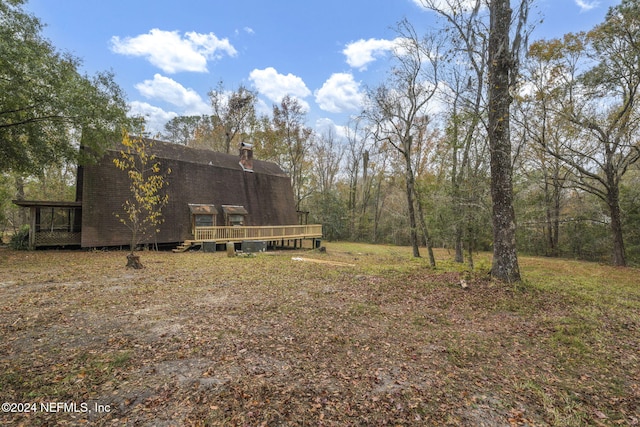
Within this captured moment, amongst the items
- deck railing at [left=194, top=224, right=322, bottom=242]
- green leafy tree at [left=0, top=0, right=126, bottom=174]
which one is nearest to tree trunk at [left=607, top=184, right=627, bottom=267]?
deck railing at [left=194, top=224, right=322, bottom=242]

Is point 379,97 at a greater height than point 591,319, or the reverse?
point 379,97

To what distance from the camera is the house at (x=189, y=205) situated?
1438 centimetres

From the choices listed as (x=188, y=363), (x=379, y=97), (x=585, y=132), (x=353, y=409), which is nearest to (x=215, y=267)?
(x=188, y=363)

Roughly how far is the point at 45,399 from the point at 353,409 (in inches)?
115

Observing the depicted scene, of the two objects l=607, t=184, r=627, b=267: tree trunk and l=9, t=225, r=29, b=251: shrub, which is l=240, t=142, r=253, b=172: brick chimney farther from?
l=607, t=184, r=627, b=267: tree trunk

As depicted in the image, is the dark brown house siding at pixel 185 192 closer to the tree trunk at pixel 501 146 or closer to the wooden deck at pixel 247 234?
the wooden deck at pixel 247 234

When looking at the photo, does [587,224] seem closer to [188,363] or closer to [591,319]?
[591,319]

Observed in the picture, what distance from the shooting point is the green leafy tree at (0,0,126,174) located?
9.30m

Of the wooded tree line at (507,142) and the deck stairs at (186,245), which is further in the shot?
the deck stairs at (186,245)

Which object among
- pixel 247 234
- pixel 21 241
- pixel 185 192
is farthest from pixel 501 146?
pixel 21 241

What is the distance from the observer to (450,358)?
12.4ft

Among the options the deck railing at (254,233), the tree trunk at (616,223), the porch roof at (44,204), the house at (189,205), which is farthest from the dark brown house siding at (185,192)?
the tree trunk at (616,223)

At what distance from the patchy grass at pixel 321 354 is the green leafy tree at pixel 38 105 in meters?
6.51

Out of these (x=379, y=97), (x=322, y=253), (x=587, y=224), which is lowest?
(x=322, y=253)
